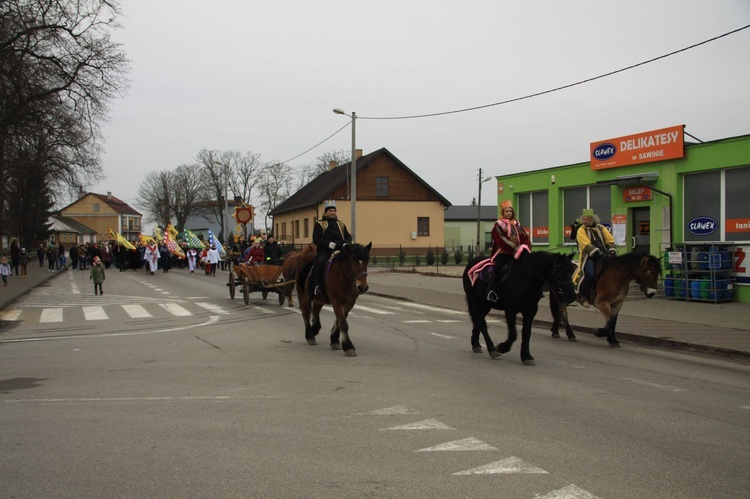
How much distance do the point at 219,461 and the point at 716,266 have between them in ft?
51.5

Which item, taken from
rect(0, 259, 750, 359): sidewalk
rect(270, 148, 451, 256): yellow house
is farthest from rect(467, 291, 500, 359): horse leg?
rect(270, 148, 451, 256): yellow house

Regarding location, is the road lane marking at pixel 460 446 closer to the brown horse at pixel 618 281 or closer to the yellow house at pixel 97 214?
the brown horse at pixel 618 281

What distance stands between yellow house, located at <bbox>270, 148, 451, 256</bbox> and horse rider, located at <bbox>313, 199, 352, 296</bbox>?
46137 mm

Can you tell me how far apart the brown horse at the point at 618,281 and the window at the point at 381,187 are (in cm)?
4853

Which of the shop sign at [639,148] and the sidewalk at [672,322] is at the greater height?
the shop sign at [639,148]

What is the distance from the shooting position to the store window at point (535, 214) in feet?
82.5

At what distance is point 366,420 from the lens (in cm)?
625

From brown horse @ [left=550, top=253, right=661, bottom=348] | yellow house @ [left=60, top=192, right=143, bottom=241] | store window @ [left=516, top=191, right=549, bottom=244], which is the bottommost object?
brown horse @ [left=550, top=253, right=661, bottom=348]

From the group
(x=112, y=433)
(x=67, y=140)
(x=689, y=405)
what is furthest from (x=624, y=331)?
(x=67, y=140)

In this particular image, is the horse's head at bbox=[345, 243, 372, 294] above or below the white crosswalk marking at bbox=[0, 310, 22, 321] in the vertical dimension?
above

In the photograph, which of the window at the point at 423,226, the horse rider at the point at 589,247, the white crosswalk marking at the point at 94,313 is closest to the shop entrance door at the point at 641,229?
the horse rider at the point at 589,247

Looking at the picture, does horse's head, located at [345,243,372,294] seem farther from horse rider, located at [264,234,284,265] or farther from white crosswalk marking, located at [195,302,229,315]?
horse rider, located at [264,234,284,265]

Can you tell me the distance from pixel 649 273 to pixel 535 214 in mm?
14948

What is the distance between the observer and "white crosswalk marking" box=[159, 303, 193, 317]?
16875 millimetres
